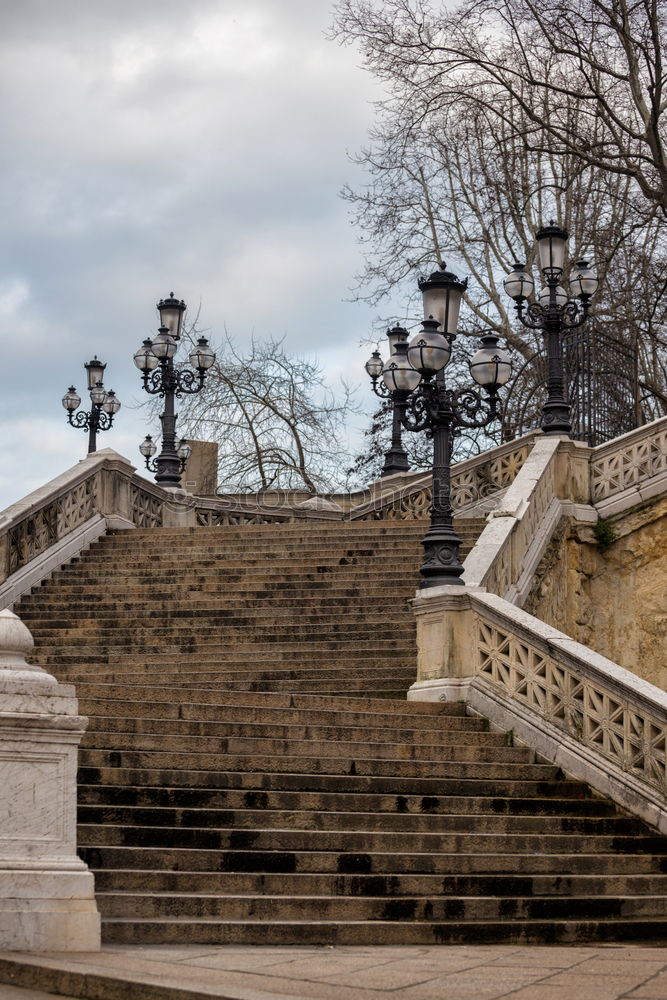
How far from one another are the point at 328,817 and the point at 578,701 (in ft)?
10.7

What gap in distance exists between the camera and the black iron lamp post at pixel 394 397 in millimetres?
25609

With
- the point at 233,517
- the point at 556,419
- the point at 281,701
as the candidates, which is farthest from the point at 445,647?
the point at 233,517

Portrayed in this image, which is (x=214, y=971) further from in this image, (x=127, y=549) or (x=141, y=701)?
(x=127, y=549)

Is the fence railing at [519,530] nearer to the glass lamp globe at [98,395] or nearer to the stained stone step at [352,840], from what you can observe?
the stained stone step at [352,840]

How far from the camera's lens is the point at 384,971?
685cm

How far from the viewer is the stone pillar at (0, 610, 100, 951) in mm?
7266

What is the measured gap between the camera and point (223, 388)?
41344 mm

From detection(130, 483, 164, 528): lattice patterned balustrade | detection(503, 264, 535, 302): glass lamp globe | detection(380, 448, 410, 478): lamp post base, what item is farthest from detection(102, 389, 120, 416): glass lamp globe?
detection(503, 264, 535, 302): glass lamp globe

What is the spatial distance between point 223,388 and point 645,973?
35.1 m

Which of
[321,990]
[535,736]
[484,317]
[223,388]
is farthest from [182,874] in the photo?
[223,388]

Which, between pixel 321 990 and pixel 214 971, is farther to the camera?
pixel 214 971

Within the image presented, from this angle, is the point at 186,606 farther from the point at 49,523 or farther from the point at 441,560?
the point at 441,560

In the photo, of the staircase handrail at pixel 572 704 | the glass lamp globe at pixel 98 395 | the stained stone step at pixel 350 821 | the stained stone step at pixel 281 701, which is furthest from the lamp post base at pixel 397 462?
the stained stone step at pixel 350 821

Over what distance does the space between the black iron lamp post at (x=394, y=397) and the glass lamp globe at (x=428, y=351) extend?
34.0ft
